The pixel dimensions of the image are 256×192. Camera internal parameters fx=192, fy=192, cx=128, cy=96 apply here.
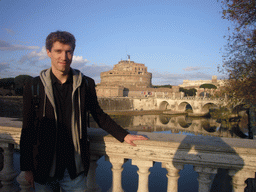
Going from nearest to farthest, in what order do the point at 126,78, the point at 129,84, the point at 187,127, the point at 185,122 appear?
the point at 187,127
the point at 185,122
the point at 129,84
the point at 126,78

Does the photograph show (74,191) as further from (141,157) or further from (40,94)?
(40,94)

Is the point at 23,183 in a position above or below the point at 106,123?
below

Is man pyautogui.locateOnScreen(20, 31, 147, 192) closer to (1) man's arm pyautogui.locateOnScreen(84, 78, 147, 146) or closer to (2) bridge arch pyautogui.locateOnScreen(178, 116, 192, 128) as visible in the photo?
(1) man's arm pyautogui.locateOnScreen(84, 78, 147, 146)

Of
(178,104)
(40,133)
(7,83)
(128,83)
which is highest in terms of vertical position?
(128,83)

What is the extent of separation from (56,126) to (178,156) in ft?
3.53

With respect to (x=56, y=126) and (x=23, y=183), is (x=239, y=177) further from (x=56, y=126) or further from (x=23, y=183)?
(x=23, y=183)

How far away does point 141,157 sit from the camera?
180 cm

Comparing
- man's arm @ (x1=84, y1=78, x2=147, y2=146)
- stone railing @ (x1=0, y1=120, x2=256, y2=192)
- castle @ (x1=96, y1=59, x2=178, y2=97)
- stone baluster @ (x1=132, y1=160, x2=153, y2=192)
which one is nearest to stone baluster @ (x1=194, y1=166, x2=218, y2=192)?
stone railing @ (x1=0, y1=120, x2=256, y2=192)

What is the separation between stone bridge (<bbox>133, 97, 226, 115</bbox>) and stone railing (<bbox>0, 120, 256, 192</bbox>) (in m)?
36.4

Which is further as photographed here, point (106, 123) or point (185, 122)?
point (185, 122)

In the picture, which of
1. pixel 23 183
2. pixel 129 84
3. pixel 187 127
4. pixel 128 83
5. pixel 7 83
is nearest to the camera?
pixel 23 183

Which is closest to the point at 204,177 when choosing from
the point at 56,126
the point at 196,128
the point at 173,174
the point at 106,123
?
the point at 173,174

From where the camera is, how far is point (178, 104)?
4356 centimetres

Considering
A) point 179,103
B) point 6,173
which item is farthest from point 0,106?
point 179,103
